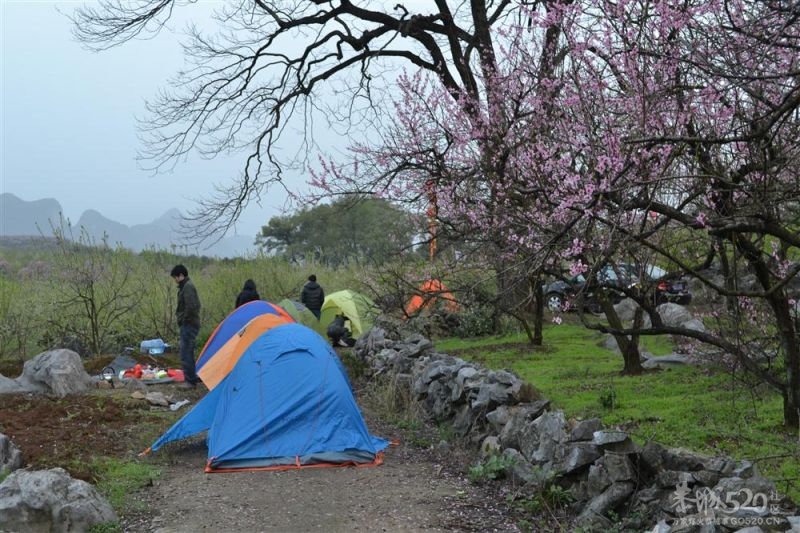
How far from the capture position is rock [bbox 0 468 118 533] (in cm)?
577

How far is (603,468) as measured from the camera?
5.96 m

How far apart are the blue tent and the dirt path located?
8.9 inches

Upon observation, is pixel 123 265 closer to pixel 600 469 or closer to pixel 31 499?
pixel 31 499

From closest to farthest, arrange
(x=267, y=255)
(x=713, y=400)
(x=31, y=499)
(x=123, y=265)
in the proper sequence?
1. (x=31, y=499)
2. (x=713, y=400)
3. (x=123, y=265)
4. (x=267, y=255)

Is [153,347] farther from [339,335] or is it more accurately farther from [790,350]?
[790,350]

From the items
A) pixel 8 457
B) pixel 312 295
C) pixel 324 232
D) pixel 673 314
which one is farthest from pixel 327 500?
pixel 324 232

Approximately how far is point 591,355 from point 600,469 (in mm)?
6986

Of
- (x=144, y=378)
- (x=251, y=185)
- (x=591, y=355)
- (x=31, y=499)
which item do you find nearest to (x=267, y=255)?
(x=251, y=185)

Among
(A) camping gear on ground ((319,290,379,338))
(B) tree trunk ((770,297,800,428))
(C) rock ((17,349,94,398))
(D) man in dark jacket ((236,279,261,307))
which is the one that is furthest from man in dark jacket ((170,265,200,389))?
(B) tree trunk ((770,297,800,428))

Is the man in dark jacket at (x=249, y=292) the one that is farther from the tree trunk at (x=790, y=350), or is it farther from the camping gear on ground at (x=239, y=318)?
the tree trunk at (x=790, y=350)

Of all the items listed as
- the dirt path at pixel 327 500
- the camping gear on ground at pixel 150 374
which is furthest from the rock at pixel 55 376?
the dirt path at pixel 327 500

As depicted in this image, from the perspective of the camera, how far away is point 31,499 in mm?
5844

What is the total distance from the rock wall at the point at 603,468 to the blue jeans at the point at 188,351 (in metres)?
5.02

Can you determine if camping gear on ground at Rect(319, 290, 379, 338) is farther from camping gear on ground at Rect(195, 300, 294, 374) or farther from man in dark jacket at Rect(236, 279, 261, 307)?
camping gear on ground at Rect(195, 300, 294, 374)
